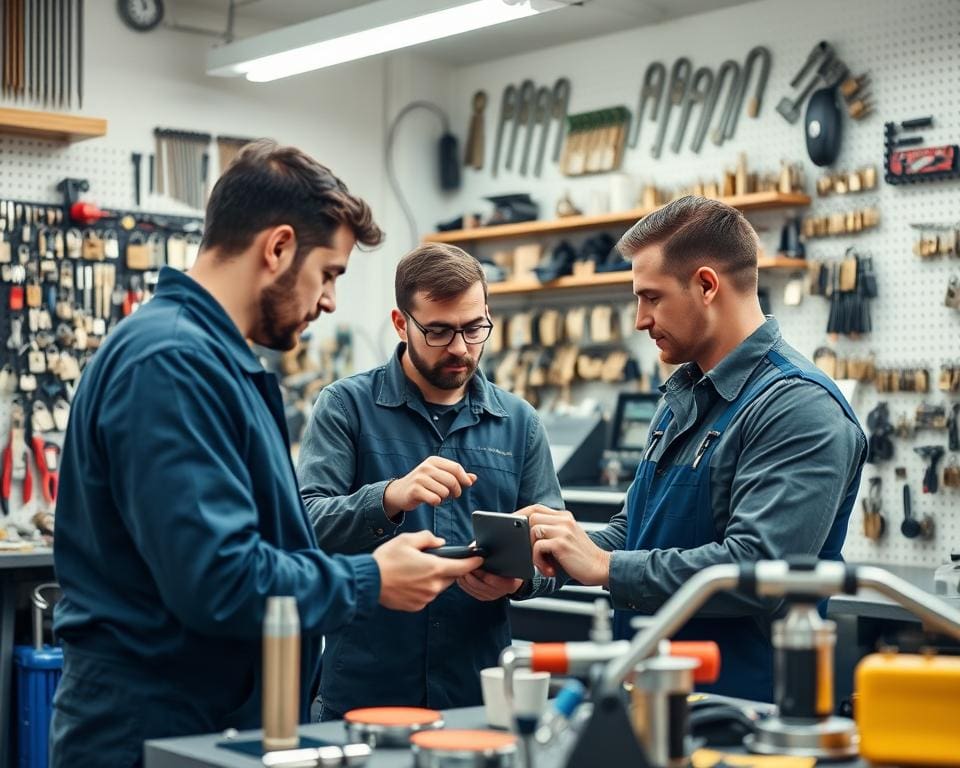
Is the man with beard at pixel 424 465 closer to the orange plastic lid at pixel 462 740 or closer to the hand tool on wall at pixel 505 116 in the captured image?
the orange plastic lid at pixel 462 740

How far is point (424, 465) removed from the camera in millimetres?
2590

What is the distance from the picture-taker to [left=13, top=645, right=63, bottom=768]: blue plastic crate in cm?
477

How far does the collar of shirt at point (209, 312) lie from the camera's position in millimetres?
1981

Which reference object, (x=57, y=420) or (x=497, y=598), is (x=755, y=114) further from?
(x=497, y=598)

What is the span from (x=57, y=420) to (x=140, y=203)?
3.63 feet

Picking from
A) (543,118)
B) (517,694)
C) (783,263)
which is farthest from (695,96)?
(517,694)

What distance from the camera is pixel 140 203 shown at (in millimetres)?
6094

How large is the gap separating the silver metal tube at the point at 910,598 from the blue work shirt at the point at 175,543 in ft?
2.36

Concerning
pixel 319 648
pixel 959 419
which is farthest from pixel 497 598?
pixel 959 419

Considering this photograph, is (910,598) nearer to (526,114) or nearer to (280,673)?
(280,673)

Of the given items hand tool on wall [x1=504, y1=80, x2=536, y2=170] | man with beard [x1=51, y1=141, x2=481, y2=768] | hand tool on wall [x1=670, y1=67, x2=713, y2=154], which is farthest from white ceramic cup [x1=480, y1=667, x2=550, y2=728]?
hand tool on wall [x1=504, y1=80, x2=536, y2=170]

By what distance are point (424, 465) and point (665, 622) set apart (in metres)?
1.07

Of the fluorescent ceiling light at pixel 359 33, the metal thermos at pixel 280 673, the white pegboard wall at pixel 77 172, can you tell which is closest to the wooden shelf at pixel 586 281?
the fluorescent ceiling light at pixel 359 33

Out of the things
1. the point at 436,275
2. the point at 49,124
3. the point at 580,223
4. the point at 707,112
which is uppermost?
the point at 707,112
